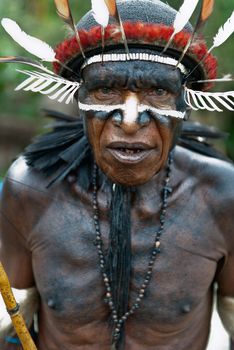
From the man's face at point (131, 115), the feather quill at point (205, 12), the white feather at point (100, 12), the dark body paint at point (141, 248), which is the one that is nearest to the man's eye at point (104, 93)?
the man's face at point (131, 115)

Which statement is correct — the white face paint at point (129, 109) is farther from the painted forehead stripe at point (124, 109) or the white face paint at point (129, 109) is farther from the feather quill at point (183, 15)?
the feather quill at point (183, 15)

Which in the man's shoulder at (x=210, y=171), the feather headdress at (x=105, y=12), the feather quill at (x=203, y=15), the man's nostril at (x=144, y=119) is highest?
the feather headdress at (x=105, y=12)

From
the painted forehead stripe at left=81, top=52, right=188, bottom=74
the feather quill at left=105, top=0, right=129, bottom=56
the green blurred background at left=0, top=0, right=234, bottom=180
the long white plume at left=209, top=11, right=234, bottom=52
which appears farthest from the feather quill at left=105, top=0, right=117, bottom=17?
the green blurred background at left=0, top=0, right=234, bottom=180

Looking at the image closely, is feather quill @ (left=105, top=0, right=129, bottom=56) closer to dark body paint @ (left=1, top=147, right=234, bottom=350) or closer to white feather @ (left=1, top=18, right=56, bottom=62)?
white feather @ (left=1, top=18, right=56, bottom=62)

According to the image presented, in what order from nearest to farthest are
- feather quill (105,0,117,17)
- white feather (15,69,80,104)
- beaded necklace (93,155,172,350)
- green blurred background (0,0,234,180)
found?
feather quill (105,0,117,17) < white feather (15,69,80,104) < beaded necklace (93,155,172,350) < green blurred background (0,0,234,180)

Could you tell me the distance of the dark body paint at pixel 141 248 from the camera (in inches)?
121

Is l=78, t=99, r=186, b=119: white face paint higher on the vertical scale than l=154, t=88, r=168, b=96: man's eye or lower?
lower

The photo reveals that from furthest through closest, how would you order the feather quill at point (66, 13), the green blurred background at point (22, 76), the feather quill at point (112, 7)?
the green blurred background at point (22, 76), the feather quill at point (66, 13), the feather quill at point (112, 7)

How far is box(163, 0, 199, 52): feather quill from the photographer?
264 cm

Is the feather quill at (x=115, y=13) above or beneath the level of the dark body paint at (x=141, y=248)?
above

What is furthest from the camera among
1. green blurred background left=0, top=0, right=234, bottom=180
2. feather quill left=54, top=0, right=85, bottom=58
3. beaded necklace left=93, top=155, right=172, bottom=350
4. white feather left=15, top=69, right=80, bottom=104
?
green blurred background left=0, top=0, right=234, bottom=180

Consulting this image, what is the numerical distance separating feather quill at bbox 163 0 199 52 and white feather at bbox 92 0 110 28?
0.74 feet

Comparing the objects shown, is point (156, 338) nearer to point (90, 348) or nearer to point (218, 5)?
point (90, 348)

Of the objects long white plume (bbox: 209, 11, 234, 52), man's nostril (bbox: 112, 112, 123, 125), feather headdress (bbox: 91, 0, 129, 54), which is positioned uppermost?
feather headdress (bbox: 91, 0, 129, 54)
